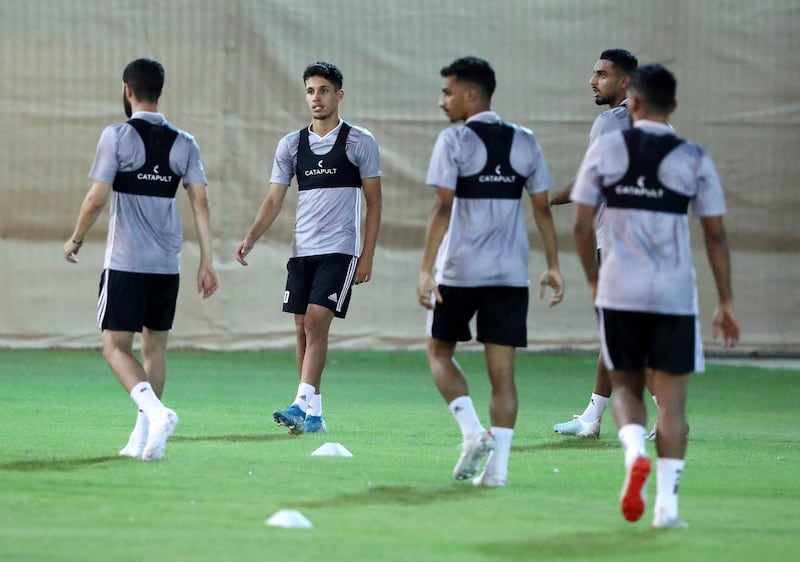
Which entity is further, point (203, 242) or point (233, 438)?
point (233, 438)

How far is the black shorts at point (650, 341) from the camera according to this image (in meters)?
5.09

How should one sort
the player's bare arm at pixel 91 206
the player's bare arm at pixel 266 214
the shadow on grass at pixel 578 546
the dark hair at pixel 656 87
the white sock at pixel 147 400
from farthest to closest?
1. the player's bare arm at pixel 266 214
2. the player's bare arm at pixel 91 206
3. the white sock at pixel 147 400
4. the dark hair at pixel 656 87
5. the shadow on grass at pixel 578 546

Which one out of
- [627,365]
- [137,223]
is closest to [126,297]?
[137,223]

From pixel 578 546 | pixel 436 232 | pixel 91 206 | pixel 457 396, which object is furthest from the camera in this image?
pixel 91 206

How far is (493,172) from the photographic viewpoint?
19.7 ft

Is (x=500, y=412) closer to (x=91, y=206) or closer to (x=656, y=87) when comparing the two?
(x=656, y=87)

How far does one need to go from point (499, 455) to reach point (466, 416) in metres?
0.21

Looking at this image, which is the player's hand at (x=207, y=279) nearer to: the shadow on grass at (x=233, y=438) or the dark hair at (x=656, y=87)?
the shadow on grass at (x=233, y=438)

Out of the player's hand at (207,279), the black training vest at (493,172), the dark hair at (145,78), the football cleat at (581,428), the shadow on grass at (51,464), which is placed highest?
the dark hair at (145,78)

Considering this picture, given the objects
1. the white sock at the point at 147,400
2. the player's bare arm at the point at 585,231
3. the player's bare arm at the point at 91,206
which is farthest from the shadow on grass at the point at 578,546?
the player's bare arm at the point at 91,206

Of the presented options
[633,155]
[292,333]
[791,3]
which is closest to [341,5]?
[292,333]

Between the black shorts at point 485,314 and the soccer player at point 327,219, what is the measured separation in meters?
1.98

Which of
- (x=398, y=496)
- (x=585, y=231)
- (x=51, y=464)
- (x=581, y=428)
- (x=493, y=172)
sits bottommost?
(x=581, y=428)

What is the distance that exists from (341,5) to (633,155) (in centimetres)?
917
